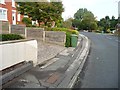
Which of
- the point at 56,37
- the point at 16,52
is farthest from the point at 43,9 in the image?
the point at 16,52

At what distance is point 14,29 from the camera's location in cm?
2272

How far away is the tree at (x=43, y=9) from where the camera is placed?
25147mm

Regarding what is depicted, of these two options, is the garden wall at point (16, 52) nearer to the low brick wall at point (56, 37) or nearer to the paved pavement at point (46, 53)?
the paved pavement at point (46, 53)

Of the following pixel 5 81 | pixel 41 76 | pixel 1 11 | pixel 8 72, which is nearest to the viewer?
pixel 5 81

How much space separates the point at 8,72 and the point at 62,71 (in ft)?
9.44

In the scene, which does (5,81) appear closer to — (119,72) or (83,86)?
(83,86)

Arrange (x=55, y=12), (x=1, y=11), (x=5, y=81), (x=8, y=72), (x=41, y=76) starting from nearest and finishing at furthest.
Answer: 1. (x=5, y=81)
2. (x=8, y=72)
3. (x=41, y=76)
4. (x=55, y=12)
5. (x=1, y=11)

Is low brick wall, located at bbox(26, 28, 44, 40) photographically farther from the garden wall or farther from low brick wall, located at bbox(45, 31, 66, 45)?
the garden wall

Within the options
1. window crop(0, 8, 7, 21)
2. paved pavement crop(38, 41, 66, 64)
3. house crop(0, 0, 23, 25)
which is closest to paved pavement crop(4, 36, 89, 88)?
paved pavement crop(38, 41, 66, 64)

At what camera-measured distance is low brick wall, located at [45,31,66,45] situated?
71.1ft

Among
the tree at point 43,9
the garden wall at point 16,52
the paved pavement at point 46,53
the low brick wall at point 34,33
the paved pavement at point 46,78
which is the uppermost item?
the tree at point 43,9

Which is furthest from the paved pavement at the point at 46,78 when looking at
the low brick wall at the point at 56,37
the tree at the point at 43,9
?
the tree at the point at 43,9

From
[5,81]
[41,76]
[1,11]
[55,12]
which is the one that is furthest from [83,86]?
[1,11]

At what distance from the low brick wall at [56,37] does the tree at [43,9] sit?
4025 mm
